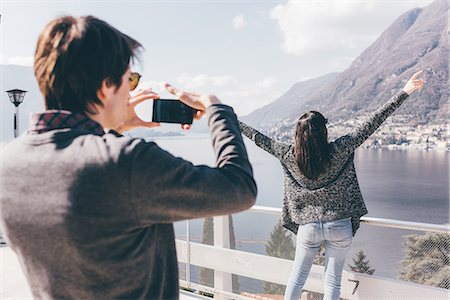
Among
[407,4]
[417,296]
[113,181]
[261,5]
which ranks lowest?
[417,296]

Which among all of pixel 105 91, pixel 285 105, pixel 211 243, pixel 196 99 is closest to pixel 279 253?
pixel 211 243

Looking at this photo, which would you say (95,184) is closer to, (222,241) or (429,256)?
(429,256)

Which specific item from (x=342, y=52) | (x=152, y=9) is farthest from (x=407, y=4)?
(x=152, y=9)

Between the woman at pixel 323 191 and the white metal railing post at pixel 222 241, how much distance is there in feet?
2.85

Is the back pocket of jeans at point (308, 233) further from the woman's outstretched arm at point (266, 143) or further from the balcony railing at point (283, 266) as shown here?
the woman's outstretched arm at point (266, 143)

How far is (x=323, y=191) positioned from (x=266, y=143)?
467 mm

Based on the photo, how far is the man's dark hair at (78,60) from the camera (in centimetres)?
78

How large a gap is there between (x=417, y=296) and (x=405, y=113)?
97.2 metres

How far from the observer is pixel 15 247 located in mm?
819

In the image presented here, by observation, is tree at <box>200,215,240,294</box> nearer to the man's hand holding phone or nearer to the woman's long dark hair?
the woman's long dark hair

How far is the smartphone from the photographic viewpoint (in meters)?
1.07

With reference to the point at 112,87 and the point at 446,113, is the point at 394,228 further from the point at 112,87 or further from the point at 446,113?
the point at 446,113

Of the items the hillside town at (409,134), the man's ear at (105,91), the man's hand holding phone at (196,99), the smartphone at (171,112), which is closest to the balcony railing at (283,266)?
the smartphone at (171,112)

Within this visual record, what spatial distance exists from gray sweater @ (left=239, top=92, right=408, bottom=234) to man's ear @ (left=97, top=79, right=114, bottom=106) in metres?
1.92
